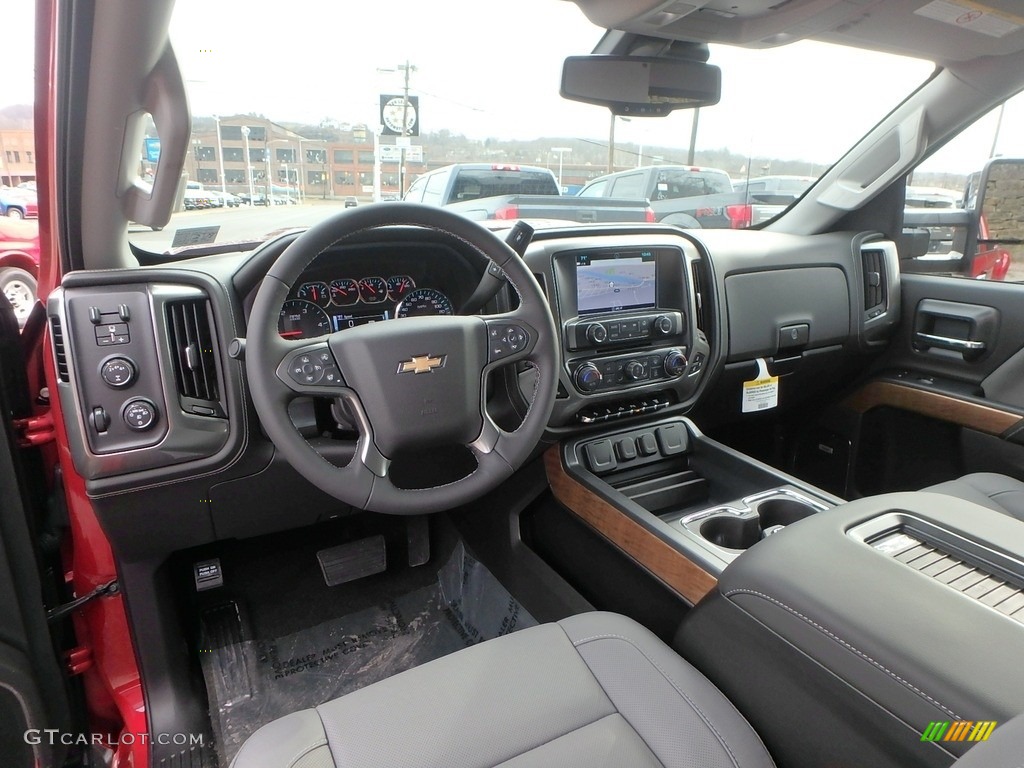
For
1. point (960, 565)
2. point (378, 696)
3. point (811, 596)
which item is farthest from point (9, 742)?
point (960, 565)

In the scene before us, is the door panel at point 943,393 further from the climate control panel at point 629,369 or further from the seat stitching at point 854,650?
the seat stitching at point 854,650

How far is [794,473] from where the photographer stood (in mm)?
2848

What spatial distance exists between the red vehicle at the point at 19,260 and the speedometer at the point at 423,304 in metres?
0.79

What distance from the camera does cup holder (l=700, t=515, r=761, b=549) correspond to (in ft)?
5.61

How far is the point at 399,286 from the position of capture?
173 cm

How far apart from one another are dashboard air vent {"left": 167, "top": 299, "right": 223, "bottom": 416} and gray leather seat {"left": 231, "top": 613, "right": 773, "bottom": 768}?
691 millimetres

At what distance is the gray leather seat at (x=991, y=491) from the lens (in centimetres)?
175

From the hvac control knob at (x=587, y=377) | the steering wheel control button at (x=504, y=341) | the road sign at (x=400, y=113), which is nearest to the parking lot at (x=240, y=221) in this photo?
the road sign at (x=400, y=113)

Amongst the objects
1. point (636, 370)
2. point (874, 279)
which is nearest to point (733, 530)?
point (636, 370)

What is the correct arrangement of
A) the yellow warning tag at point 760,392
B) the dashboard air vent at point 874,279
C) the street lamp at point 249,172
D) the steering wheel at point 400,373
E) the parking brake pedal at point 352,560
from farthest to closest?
the dashboard air vent at point 874,279 < the yellow warning tag at point 760,392 < the parking brake pedal at point 352,560 < the street lamp at point 249,172 < the steering wheel at point 400,373

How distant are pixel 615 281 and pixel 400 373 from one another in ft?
2.79

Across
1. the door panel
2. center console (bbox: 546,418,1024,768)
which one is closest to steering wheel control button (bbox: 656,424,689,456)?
center console (bbox: 546,418,1024,768)

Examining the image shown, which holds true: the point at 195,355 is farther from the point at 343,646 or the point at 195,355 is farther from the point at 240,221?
the point at 343,646

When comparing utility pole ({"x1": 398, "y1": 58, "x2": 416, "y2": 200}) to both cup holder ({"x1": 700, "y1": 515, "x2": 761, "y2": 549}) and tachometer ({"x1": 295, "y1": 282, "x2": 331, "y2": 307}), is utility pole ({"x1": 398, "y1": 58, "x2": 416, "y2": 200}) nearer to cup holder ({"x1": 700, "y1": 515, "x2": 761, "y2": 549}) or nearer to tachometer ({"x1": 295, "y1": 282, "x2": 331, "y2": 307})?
tachometer ({"x1": 295, "y1": 282, "x2": 331, "y2": 307})
